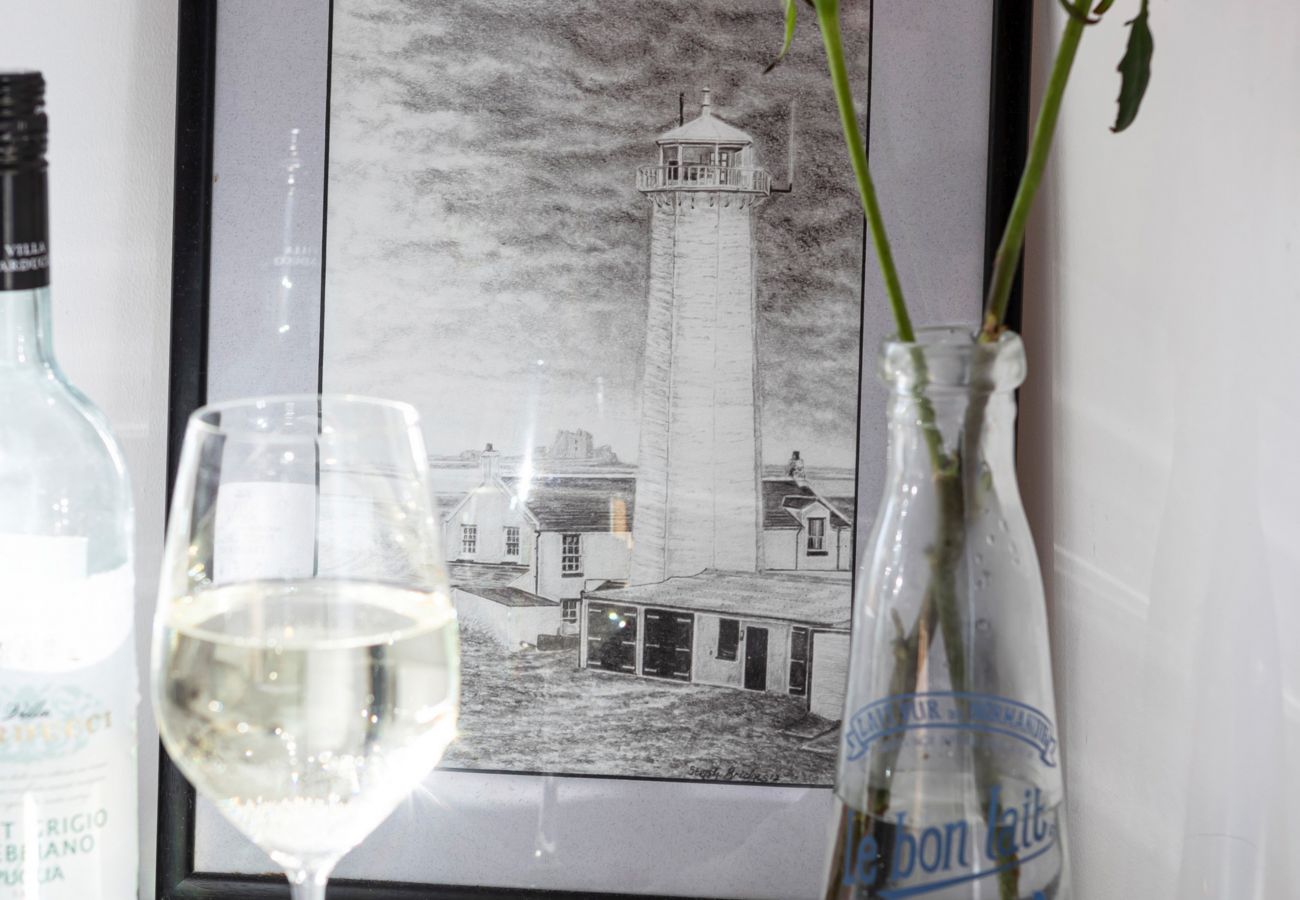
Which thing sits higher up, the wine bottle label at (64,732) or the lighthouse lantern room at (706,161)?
the lighthouse lantern room at (706,161)

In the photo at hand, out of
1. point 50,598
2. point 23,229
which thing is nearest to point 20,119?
point 23,229

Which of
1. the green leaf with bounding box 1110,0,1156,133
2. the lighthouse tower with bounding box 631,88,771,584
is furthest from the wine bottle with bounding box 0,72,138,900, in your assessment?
the green leaf with bounding box 1110,0,1156,133

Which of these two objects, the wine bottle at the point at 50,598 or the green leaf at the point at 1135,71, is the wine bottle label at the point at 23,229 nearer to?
the wine bottle at the point at 50,598

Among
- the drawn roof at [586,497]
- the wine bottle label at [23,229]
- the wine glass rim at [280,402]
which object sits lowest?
the drawn roof at [586,497]

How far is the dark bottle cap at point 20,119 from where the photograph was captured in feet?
1.37

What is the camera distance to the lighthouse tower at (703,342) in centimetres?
58

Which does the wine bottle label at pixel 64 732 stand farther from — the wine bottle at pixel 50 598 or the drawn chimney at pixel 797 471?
the drawn chimney at pixel 797 471

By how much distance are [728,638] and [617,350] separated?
0.46ft

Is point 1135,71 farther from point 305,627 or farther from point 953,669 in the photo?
point 305,627

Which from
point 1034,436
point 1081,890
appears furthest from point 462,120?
point 1081,890

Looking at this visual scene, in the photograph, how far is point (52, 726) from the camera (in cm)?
44

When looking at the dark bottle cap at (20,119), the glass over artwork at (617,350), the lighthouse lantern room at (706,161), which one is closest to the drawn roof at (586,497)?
the glass over artwork at (617,350)

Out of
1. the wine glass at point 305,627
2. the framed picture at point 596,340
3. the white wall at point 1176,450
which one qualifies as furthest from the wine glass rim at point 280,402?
the white wall at point 1176,450

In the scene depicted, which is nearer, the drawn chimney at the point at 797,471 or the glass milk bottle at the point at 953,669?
the glass milk bottle at the point at 953,669
